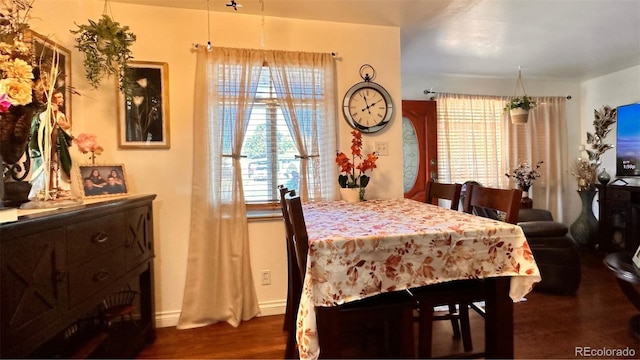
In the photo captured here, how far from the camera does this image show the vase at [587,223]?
13.3ft

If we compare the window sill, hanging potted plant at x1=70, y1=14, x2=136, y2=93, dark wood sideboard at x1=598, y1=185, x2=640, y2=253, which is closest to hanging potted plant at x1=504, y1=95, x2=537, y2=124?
dark wood sideboard at x1=598, y1=185, x2=640, y2=253

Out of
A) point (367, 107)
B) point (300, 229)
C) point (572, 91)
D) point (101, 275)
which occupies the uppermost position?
point (572, 91)

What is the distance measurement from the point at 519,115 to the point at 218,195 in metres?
3.67

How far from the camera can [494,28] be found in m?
2.78

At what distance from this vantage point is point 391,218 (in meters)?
1.60

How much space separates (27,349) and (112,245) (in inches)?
25.2

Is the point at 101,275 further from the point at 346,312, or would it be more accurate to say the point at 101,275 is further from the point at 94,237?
the point at 346,312

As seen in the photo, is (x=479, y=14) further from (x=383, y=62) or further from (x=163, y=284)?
(x=163, y=284)

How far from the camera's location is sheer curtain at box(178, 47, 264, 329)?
2371 mm

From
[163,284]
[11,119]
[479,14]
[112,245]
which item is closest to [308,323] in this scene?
[112,245]

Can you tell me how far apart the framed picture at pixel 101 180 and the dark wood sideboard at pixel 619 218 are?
4.92 metres

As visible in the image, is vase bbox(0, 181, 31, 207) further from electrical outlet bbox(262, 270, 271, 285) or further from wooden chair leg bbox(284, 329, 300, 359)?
electrical outlet bbox(262, 270, 271, 285)

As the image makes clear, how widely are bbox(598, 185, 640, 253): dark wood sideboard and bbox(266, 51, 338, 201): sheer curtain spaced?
353 centimetres

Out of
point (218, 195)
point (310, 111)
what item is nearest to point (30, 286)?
point (218, 195)
